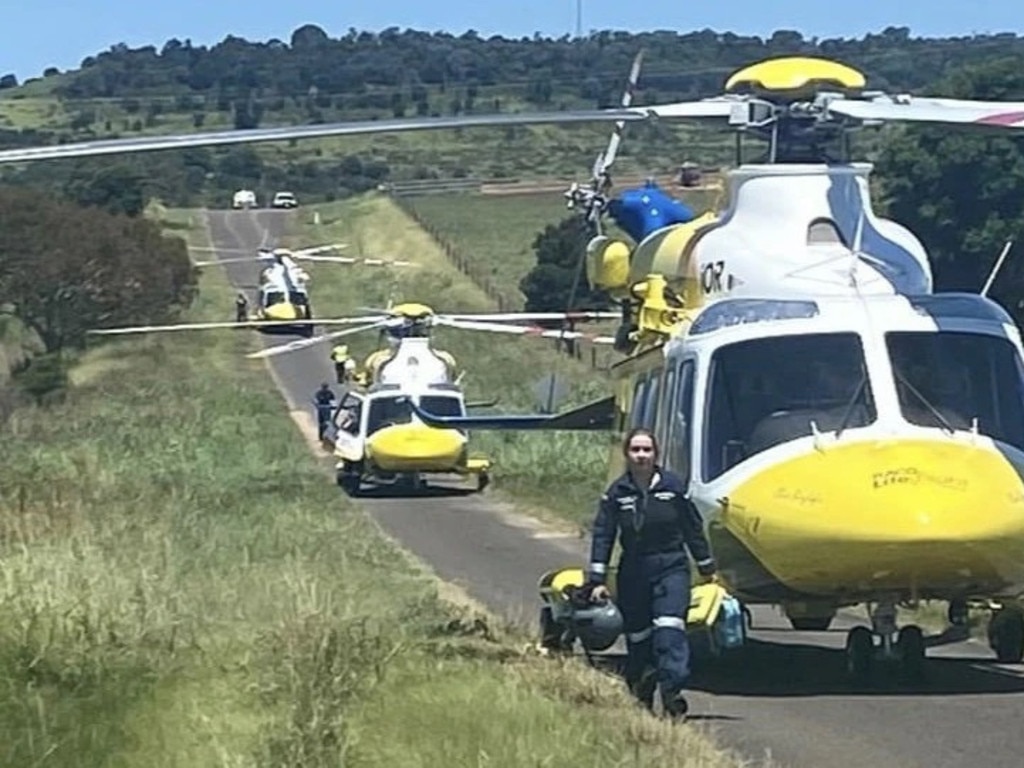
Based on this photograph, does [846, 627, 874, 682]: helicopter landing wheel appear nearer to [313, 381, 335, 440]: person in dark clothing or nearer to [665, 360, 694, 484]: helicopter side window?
[665, 360, 694, 484]: helicopter side window

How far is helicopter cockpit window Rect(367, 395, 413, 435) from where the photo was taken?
120ft

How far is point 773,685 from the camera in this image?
14.2m

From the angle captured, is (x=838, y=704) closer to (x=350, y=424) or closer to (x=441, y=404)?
(x=441, y=404)

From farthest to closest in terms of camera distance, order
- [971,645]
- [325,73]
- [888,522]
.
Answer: [325,73] → [971,645] → [888,522]

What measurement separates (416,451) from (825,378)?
22.3 m

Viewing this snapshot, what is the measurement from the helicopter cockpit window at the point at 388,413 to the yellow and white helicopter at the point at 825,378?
20.5 meters

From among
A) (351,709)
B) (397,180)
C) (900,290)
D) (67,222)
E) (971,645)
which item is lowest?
(397,180)

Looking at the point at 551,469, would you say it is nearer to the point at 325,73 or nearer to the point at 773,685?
the point at 773,685

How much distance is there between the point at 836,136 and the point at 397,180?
114 meters

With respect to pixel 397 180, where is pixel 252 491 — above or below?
above

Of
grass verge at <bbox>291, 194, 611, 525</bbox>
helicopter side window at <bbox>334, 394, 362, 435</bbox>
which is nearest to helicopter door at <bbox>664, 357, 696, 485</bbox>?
grass verge at <bbox>291, 194, 611, 525</bbox>

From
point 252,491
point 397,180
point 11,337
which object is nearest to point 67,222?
point 11,337

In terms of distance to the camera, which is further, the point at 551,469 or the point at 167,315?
the point at 167,315

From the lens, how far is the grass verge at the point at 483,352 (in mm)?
34750
